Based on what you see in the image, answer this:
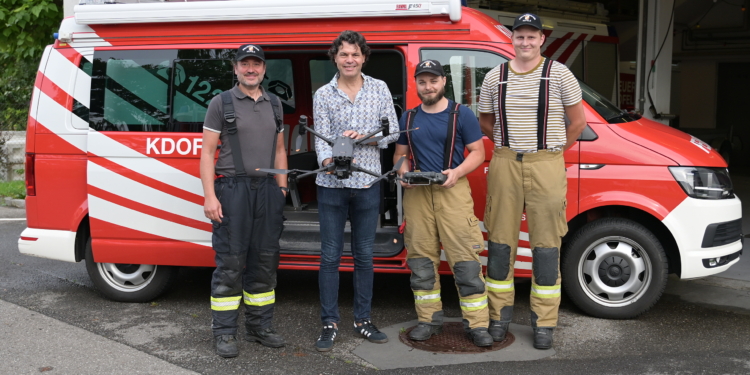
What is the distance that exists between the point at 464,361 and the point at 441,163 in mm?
1210

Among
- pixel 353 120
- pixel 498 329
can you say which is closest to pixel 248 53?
pixel 353 120

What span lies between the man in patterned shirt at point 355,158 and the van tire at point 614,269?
4.89ft

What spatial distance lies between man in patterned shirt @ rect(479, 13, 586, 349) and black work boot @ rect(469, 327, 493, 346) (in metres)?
0.12

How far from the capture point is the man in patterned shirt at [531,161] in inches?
175

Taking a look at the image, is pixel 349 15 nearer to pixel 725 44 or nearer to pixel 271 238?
pixel 271 238

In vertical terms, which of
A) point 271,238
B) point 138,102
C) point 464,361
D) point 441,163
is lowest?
point 464,361

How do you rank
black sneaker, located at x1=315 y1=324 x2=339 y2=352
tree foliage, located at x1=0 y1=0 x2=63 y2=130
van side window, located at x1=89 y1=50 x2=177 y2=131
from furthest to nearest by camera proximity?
tree foliage, located at x1=0 y1=0 x2=63 y2=130, van side window, located at x1=89 y1=50 x2=177 y2=131, black sneaker, located at x1=315 y1=324 x2=339 y2=352

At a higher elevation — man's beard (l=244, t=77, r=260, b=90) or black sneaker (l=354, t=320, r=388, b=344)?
man's beard (l=244, t=77, r=260, b=90)

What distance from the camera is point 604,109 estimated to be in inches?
205

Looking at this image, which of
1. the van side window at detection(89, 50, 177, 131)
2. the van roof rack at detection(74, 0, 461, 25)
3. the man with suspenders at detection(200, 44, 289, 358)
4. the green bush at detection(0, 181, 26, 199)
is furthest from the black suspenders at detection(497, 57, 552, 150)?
the green bush at detection(0, 181, 26, 199)

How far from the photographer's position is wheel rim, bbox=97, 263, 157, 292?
5.75 metres

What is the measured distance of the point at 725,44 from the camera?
13.5 meters

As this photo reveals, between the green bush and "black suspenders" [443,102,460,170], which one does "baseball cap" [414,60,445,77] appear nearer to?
"black suspenders" [443,102,460,170]

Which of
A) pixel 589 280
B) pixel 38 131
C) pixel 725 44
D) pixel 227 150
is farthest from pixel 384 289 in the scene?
pixel 725 44
